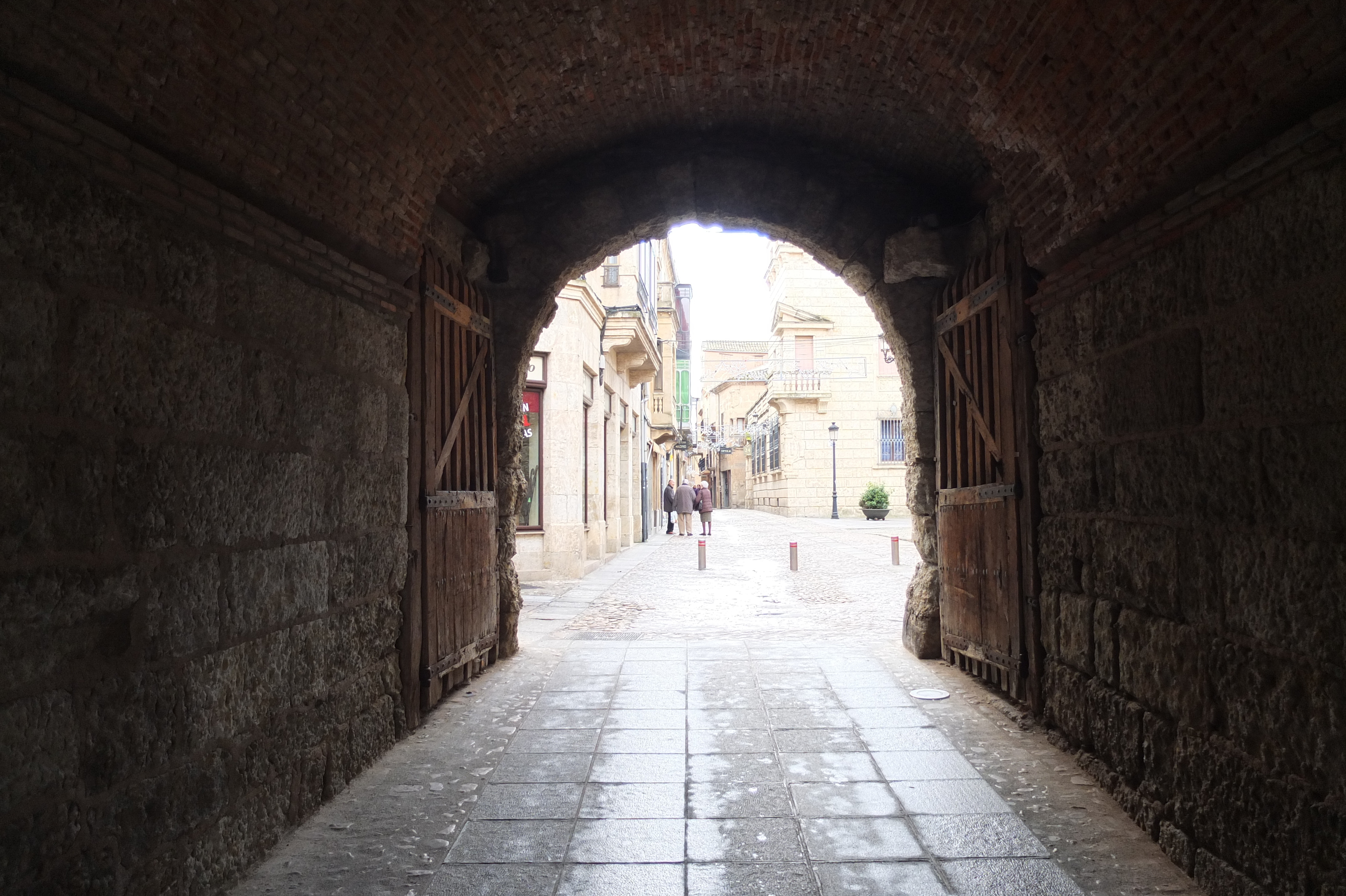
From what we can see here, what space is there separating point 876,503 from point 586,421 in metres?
18.5

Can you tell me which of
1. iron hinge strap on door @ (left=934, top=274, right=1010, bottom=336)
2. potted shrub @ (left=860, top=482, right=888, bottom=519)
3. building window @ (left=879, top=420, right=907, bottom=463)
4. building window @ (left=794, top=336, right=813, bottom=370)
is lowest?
potted shrub @ (left=860, top=482, right=888, bottom=519)

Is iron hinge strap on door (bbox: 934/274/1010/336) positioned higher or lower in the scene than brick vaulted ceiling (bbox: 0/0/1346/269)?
lower

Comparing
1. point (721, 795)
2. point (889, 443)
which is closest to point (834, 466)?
point (889, 443)

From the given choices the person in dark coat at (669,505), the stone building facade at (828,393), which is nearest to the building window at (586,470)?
the person in dark coat at (669,505)

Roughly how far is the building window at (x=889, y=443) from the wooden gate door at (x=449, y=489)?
96.1ft

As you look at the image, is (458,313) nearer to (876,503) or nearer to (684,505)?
(684,505)

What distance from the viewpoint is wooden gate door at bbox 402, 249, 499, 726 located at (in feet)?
16.0

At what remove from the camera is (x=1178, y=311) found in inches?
123

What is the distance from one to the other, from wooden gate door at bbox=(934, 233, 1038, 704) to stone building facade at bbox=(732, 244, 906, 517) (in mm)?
27891

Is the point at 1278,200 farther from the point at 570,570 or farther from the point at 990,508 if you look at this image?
the point at 570,570

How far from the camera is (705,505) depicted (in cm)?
2175

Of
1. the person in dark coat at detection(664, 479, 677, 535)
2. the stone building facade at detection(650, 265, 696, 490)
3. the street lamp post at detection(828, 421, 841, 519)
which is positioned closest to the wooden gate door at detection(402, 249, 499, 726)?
the stone building facade at detection(650, 265, 696, 490)

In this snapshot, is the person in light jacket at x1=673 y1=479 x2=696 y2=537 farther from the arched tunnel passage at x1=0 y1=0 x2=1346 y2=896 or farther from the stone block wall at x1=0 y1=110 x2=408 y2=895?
the stone block wall at x1=0 y1=110 x2=408 y2=895

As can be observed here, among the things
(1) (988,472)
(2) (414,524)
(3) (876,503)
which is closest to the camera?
(2) (414,524)
